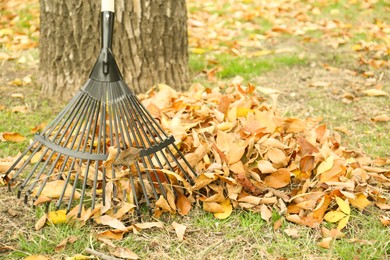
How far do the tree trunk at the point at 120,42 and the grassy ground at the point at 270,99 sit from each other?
0.25 m

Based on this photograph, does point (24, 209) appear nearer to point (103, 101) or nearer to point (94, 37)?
point (103, 101)

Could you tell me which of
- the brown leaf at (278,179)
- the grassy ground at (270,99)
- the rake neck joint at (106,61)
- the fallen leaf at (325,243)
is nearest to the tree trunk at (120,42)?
the grassy ground at (270,99)

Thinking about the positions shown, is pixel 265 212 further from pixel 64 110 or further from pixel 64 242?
pixel 64 110

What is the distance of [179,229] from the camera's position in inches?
76.8

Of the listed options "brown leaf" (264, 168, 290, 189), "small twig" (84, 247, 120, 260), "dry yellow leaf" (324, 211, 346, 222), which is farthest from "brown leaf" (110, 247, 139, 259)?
"dry yellow leaf" (324, 211, 346, 222)

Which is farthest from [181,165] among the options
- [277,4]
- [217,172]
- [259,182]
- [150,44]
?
[277,4]

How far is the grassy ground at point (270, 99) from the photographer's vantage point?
188 centimetres

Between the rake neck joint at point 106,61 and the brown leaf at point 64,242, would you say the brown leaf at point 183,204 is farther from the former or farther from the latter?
the rake neck joint at point 106,61

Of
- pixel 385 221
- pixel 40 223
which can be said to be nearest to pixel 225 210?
pixel 385 221

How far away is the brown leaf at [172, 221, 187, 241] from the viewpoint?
6.31 feet

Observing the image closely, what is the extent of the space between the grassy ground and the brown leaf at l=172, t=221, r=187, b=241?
27mm

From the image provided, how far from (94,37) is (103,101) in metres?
1.01

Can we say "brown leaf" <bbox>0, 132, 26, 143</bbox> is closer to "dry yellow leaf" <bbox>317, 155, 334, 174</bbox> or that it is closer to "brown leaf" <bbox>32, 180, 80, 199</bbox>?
"brown leaf" <bbox>32, 180, 80, 199</bbox>

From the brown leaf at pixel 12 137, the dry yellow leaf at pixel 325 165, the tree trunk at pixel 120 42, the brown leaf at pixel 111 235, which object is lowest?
the brown leaf at pixel 111 235
